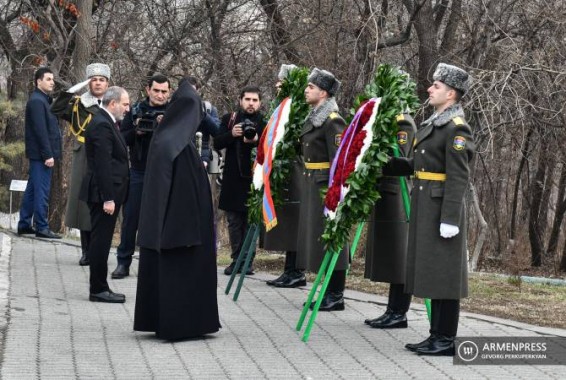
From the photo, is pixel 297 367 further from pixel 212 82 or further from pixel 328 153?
pixel 212 82

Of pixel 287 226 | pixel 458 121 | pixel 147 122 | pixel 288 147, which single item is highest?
pixel 458 121

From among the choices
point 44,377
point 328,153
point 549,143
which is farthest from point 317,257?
point 549,143

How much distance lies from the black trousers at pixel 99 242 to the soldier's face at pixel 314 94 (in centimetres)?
197

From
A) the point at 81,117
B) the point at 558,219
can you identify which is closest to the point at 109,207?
the point at 81,117

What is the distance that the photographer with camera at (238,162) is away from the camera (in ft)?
40.1

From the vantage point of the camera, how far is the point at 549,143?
18484 mm

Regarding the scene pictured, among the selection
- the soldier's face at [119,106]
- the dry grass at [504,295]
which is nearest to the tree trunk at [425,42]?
the dry grass at [504,295]

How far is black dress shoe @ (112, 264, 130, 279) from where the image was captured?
39.1ft

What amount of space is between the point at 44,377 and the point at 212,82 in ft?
43.0

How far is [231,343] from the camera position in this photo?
28.3ft

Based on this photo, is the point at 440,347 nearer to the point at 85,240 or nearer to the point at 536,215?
the point at 85,240

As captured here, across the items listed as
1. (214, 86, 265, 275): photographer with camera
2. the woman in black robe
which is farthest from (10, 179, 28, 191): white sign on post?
the woman in black robe

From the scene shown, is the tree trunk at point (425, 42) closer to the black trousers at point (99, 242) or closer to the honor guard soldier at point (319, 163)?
the honor guard soldier at point (319, 163)
